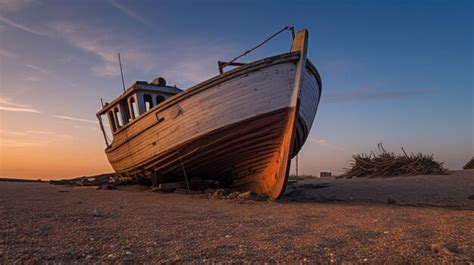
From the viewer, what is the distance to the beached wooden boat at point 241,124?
6922 mm

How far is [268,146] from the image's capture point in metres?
7.16

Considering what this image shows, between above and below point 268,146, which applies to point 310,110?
above

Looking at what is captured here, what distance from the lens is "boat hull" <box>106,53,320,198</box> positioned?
6.93 m

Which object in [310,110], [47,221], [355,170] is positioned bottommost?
[355,170]

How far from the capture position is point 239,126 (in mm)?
7094

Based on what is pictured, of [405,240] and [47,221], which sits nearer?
[405,240]

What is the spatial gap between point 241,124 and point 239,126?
63 mm

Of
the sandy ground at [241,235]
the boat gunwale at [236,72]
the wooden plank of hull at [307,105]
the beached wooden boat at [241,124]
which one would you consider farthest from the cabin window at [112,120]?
the sandy ground at [241,235]

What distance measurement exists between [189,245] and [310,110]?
6202 mm

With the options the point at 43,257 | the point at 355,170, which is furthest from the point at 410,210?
the point at 355,170

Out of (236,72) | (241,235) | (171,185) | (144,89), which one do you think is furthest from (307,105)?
(241,235)

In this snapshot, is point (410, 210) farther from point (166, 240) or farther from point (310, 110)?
point (310, 110)

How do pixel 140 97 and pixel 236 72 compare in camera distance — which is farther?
pixel 140 97

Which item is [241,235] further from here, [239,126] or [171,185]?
[171,185]
